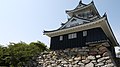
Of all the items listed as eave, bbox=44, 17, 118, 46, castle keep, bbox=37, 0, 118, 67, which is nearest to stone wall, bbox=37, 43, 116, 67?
castle keep, bbox=37, 0, 118, 67

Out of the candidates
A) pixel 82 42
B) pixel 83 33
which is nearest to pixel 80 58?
pixel 82 42

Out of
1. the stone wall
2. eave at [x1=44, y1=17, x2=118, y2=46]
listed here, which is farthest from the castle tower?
the stone wall

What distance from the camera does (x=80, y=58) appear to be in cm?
773

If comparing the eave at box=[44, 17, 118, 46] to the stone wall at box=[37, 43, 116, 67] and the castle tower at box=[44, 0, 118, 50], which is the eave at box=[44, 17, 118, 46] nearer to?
the castle tower at box=[44, 0, 118, 50]

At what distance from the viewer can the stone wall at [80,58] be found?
7.15 metres

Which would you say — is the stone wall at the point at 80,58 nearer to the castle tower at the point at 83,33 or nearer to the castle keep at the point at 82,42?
the castle keep at the point at 82,42

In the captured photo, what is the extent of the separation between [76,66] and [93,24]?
7.95 meters

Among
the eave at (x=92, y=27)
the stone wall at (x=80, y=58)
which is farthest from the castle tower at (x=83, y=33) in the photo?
the stone wall at (x=80, y=58)

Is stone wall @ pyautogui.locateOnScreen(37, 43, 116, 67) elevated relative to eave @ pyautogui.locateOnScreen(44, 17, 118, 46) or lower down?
lower down

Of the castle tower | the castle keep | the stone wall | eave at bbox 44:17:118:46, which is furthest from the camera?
the castle tower

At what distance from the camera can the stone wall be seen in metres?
7.15

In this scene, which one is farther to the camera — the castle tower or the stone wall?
the castle tower

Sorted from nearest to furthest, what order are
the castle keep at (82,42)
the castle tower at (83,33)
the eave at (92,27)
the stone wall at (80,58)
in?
the stone wall at (80,58) → the castle keep at (82,42) → the eave at (92,27) → the castle tower at (83,33)

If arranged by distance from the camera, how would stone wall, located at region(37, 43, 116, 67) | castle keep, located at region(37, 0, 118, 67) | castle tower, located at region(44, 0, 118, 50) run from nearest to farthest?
1. stone wall, located at region(37, 43, 116, 67)
2. castle keep, located at region(37, 0, 118, 67)
3. castle tower, located at region(44, 0, 118, 50)
